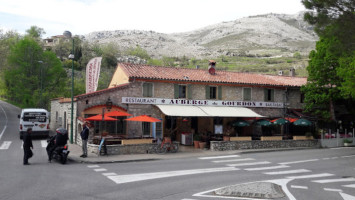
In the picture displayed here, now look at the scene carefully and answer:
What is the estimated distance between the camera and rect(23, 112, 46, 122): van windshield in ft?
80.8

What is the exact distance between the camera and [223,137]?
23.2 m

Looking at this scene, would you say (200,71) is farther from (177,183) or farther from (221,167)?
(177,183)

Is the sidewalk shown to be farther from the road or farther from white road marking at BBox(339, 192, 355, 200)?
white road marking at BBox(339, 192, 355, 200)

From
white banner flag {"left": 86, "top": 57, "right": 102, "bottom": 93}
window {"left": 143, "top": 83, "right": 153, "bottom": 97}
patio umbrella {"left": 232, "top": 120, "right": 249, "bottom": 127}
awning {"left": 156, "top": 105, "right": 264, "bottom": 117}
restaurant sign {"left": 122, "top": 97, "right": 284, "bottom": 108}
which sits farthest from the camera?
patio umbrella {"left": 232, "top": 120, "right": 249, "bottom": 127}

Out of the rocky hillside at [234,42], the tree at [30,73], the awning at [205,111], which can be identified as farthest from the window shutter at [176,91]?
the rocky hillside at [234,42]

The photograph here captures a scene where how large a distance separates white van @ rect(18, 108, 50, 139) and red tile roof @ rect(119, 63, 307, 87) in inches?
298

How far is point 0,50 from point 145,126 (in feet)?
141

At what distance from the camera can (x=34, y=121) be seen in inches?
981

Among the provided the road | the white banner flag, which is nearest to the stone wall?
the road

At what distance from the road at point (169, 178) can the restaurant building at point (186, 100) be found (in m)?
5.75

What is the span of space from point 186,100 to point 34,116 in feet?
40.0

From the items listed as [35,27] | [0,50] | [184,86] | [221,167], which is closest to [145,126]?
[184,86]

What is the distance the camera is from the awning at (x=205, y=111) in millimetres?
22259

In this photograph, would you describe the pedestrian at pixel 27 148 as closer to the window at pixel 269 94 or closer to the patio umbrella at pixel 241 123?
the patio umbrella at pixel 241 123
